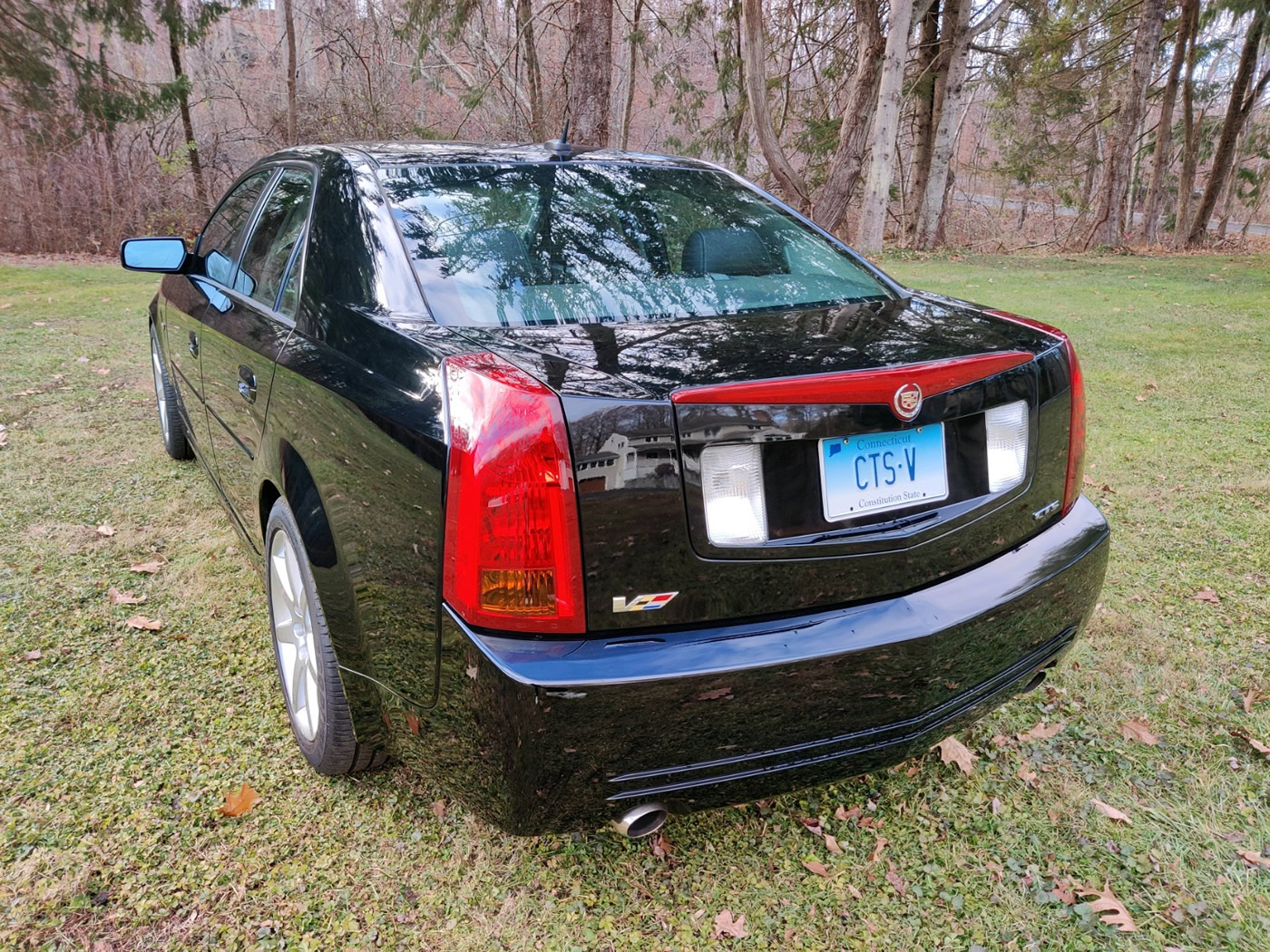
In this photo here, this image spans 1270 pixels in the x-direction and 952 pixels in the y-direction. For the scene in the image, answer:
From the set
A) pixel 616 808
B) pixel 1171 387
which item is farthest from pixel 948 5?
pixel 616 808

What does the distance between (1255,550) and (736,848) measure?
2904 millimetres

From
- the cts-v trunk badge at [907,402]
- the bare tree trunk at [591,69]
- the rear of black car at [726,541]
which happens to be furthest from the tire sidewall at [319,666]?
the bare tree trunk at [591,69]

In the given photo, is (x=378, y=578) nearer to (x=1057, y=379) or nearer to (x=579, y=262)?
(x=579, y=262)

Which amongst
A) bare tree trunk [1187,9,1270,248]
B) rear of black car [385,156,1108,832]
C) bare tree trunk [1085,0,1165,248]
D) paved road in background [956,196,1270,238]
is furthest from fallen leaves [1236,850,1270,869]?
paved road in background [956,196,1270,238]

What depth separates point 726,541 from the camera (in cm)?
161

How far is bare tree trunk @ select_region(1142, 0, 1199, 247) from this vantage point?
19.4 m

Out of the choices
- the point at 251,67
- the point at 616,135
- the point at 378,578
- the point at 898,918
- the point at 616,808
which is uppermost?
the point at 251,67

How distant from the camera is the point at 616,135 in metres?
28.4

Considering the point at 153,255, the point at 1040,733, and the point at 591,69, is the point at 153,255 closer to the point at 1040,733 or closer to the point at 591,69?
the point at 1040,733

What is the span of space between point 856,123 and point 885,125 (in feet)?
1.66

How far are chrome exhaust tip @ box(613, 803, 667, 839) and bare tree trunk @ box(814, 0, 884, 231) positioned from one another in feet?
48.9

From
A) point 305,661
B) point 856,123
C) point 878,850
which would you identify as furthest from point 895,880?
point 856,123

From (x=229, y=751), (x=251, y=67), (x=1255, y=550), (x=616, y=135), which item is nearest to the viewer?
(x=229, y=751)

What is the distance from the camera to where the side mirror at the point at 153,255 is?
3303 mm
